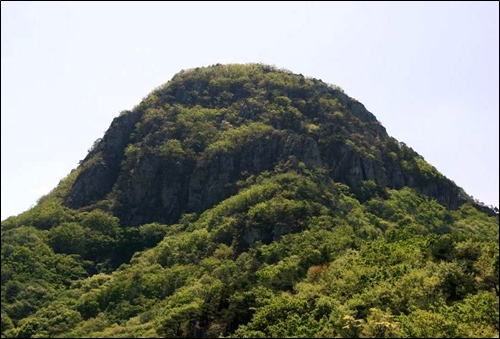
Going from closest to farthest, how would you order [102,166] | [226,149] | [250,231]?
[250,231], [226,149], [102,166]

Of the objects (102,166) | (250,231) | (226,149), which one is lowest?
(250,231)

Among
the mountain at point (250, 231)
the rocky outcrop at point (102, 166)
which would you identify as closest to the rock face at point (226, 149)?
the rocky outcrop at point (102, 166)

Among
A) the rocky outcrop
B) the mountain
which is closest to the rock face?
the rocky outcrop

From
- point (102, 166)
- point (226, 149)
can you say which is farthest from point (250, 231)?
point (102, 166)

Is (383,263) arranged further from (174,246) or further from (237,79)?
(237,79)

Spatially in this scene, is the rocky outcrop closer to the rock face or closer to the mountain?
the rock face

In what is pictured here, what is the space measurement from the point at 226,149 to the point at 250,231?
34.7 metres

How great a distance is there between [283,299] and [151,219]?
64845mm

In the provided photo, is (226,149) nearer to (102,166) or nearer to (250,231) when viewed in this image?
(102,166)

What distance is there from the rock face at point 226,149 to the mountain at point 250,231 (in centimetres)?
40

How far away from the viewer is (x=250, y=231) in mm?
101188

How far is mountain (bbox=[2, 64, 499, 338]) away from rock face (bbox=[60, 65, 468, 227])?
1.30 feet

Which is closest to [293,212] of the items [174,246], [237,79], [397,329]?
[174,246]

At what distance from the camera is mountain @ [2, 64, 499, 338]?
2436 inches
